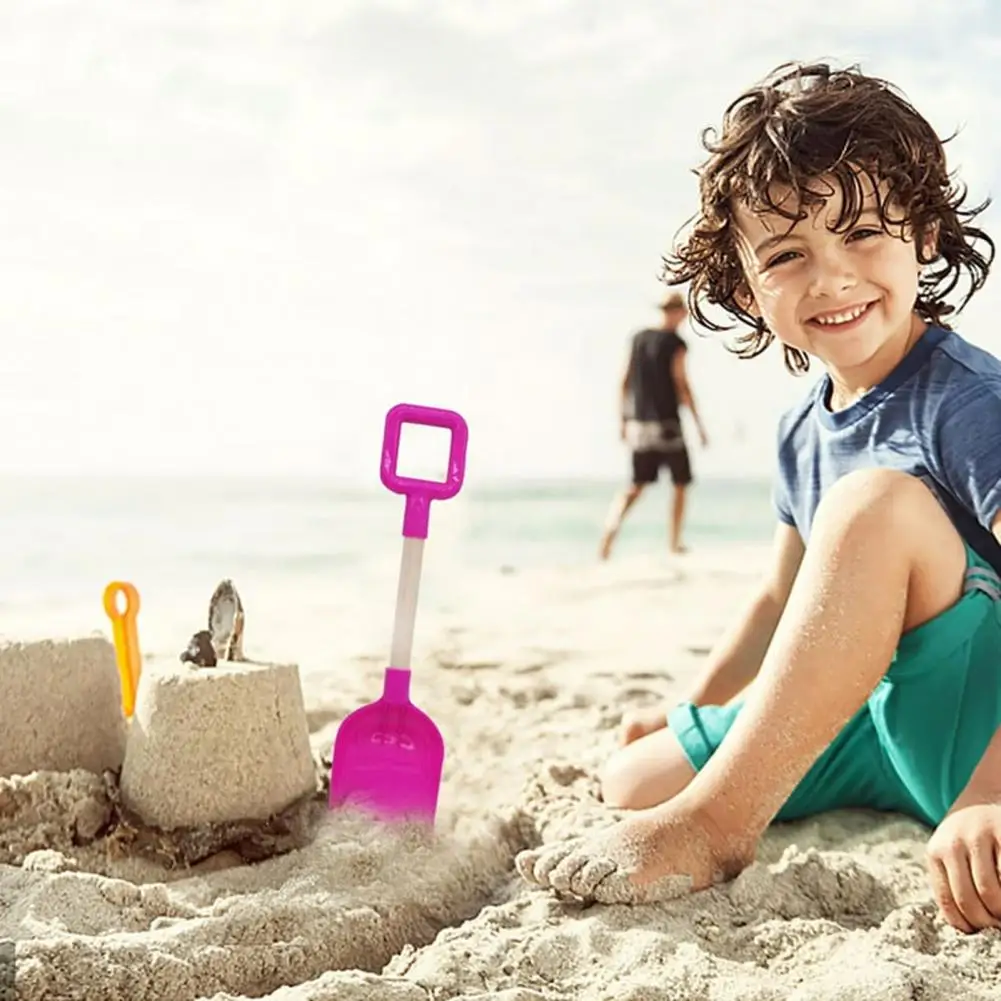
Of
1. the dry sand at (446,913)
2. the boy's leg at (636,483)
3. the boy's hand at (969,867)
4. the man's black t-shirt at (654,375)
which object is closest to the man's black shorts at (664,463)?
the boy's leg at (636,483)

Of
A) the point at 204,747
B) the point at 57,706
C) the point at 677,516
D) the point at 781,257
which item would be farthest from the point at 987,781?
the point at 677,516

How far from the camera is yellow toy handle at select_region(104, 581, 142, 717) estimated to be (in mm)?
1521

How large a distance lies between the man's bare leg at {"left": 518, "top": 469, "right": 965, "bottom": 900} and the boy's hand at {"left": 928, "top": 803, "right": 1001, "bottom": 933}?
131mm

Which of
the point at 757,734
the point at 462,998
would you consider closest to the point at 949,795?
the point at 757,734

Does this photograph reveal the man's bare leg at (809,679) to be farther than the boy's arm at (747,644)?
No

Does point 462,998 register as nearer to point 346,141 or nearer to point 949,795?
point 949,795

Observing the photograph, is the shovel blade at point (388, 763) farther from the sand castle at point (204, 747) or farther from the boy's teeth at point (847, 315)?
the boy's teeth at point (847, 315)

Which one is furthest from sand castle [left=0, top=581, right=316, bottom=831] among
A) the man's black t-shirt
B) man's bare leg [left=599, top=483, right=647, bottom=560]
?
the man's black t-shirt

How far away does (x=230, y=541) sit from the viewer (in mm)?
7863

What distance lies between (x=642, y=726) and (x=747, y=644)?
167 millimetres

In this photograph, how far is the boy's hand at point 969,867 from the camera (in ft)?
3.16

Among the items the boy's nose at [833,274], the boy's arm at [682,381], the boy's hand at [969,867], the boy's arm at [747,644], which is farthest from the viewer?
the boy's arm at [682,381]

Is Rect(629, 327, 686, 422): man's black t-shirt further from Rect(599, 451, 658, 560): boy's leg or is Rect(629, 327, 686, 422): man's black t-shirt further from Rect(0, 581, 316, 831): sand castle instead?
Rect(0, 581, 316, 831): sand castle

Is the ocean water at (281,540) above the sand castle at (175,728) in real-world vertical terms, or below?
below
